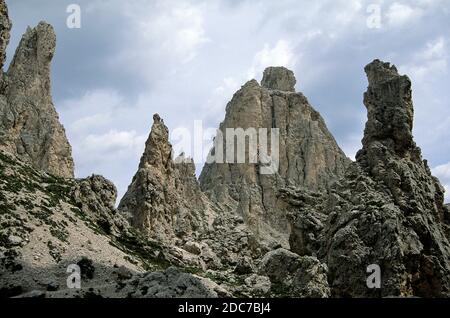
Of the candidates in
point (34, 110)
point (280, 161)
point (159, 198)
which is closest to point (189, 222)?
point (159, 198)

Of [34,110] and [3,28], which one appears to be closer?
[3,28]

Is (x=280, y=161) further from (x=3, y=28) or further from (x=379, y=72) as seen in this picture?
(x=3, y=28)

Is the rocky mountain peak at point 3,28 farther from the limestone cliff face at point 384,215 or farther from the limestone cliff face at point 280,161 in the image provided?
the limestone cliff face at point 280,161

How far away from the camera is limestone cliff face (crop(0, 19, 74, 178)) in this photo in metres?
89.9

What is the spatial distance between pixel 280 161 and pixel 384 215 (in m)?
116

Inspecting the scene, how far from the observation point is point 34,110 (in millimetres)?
96250

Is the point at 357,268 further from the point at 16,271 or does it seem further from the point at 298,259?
the point at 16,271

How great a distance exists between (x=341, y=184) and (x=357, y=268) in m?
15.6

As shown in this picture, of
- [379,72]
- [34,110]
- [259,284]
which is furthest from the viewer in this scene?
[34,110]

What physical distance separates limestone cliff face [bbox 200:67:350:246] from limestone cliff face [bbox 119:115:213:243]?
51481mm
